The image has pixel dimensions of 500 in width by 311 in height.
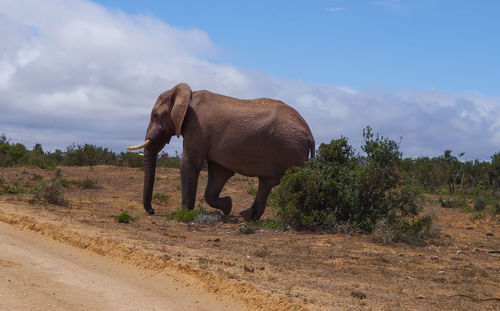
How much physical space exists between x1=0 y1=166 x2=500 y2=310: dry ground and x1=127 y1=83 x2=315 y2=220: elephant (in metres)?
1.27

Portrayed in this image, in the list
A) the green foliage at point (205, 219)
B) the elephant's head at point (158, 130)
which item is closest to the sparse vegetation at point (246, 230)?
the green foliage at point (205, 219)

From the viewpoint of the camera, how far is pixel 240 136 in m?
12.2

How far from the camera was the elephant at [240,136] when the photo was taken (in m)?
12.2

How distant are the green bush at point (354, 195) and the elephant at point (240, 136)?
1.20 m

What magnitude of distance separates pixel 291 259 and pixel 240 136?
4.61 meters

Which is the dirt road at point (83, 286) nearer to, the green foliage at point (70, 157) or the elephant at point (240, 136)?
the elephant at point (240, 136)

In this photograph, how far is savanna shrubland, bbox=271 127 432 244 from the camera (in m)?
10.7

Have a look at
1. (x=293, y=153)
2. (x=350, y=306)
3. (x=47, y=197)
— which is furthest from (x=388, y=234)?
(x=47, y=197)

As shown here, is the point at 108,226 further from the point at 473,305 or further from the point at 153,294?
the point at 473,305

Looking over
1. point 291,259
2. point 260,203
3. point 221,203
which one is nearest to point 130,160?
point 221,203

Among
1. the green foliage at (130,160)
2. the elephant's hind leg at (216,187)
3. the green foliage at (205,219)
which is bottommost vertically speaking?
the green foliage at (205,219)

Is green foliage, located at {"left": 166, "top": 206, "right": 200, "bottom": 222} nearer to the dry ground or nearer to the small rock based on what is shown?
the dry ground

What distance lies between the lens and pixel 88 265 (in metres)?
7.32

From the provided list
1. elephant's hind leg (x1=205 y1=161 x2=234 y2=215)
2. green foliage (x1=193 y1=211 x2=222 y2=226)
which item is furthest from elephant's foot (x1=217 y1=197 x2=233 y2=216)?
green foliage (x1=193 y1=211 x2=222 y2=226)
